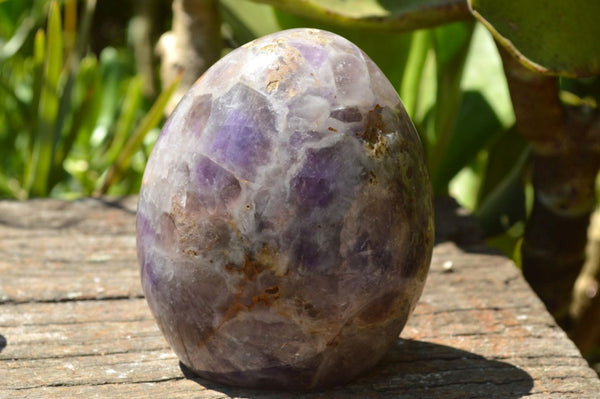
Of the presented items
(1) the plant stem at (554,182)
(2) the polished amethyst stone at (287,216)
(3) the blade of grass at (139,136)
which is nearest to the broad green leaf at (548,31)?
(1) the plant stem at (554,182)

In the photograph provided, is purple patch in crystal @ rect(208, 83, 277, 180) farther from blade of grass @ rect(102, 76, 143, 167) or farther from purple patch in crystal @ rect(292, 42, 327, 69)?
blade of grass @ rect(102, 76, 143, 167)

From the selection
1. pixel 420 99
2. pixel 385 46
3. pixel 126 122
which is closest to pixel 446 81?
pixel 420 99

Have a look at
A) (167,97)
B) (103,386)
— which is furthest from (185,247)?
(167,97)

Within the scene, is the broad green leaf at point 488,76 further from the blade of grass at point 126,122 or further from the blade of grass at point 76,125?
the blade of grass at point 76,125

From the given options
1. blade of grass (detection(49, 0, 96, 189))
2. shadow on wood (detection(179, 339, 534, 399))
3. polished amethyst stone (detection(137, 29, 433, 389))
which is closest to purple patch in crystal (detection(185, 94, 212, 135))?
polished amethyst stone (detection(137, 29, 433, 389))

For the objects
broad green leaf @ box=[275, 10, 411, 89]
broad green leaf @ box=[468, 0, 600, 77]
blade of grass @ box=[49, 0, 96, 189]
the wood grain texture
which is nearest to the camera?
the wood grain texture

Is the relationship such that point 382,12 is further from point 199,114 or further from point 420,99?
point 420,99
